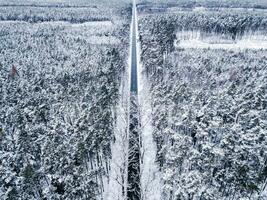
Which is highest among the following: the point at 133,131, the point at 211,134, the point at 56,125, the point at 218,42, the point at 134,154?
the point at 218,42

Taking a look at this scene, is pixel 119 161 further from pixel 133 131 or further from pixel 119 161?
pixel 133 131

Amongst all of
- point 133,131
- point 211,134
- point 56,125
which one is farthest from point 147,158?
point 56,125

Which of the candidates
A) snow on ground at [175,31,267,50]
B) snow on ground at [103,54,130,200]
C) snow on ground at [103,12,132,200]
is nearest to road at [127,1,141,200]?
snow on ground at [103,12,132,200]

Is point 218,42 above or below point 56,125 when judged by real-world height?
above

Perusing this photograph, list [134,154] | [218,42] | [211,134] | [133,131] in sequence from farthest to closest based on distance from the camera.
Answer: [218,42] < [133,131] < [134,154] < [211,134]

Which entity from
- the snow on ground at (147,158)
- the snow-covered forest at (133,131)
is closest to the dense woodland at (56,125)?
the snow-covered forest at (133,131)

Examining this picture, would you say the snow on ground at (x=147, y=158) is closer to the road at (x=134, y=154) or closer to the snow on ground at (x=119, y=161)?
the road at (x=134, y=154)
